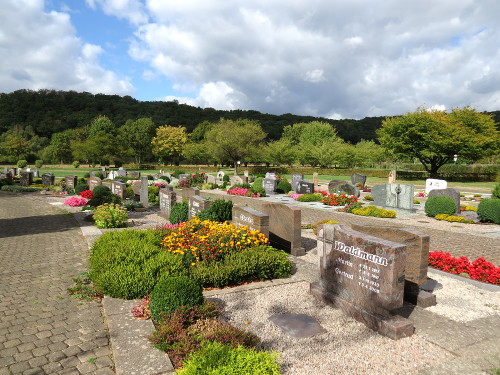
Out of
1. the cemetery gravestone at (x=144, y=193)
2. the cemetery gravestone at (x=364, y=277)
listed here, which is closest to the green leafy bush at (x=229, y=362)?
the cemetery gravestone at (x=364, y=277)

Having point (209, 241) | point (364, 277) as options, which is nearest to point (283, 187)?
point (209, 241)

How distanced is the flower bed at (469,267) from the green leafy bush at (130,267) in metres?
6.02

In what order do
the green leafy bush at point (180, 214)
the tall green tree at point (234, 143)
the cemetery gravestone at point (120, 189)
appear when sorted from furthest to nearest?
the tall green tree at point (234, 143) → the cemetery gravestone at point (120, 189) → the green leafy bush at point (180, 214)

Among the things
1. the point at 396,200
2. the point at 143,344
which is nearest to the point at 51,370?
the point at 143,344

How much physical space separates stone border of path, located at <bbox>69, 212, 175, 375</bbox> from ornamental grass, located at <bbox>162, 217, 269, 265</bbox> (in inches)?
67.9

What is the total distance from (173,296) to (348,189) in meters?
19.2

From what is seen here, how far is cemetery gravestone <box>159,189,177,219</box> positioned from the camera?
578 inches

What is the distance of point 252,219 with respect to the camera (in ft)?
29.3

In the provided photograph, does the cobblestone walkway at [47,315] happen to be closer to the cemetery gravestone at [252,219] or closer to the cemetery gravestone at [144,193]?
the cemetery gravestone at [252,219]

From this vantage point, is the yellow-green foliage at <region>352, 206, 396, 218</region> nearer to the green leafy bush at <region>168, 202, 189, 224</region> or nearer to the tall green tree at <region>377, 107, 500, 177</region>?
the green leafy bush at <region>168, 202, 189, 224</region>

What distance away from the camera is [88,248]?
9.72 meters

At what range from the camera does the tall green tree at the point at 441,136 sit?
143 ft

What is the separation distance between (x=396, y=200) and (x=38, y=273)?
52.7 ft

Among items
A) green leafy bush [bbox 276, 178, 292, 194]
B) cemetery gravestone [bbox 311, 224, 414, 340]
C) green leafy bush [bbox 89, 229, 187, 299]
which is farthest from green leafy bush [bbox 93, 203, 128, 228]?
green leafy bush [bbox 276, 178, 292, 194]
